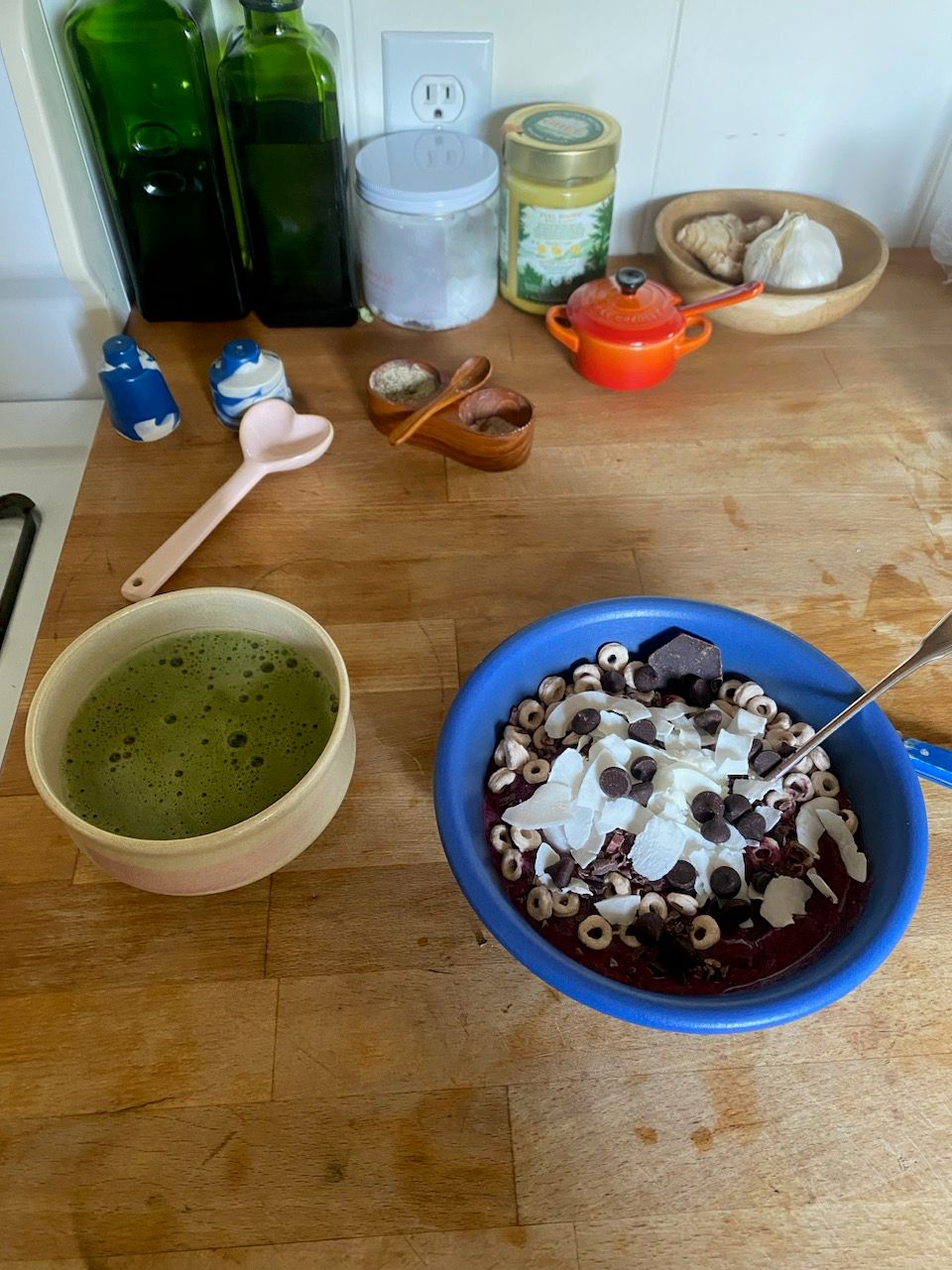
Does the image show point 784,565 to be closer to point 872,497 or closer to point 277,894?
point 872,497

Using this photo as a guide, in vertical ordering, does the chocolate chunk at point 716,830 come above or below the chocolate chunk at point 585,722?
below

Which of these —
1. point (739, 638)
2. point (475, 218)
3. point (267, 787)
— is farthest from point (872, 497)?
point (267, 787)

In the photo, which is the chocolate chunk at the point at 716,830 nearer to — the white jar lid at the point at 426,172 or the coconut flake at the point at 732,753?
the coconut flake at the point at 732,753

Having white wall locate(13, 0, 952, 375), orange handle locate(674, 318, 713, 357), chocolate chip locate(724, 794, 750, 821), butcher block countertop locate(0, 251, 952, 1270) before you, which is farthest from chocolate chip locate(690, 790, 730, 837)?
white wall locate(13, 0, 952, 375)

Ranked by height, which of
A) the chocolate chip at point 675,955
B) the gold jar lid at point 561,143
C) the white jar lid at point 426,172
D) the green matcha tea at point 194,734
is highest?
the gold jar lid at point 561,143

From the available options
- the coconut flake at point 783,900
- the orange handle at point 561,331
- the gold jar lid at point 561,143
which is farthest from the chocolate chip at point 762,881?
the gold jar lid at point 561,143

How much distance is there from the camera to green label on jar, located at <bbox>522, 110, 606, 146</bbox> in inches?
32.7

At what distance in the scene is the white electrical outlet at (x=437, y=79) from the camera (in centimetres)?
84

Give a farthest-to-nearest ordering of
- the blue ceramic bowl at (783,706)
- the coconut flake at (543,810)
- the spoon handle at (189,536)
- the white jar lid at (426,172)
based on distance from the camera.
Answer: the white jar lid at (426,172)
the spoon handle at (189,536)
the coconut flake at (543,810)
the blue ceramic bowl at (783,706)

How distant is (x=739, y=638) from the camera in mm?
604

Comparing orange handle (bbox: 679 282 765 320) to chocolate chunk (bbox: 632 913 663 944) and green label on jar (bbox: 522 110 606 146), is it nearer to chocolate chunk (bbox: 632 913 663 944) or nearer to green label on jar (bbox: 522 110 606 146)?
green label on jar (bbox: 522 110 606 146)

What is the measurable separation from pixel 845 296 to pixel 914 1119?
0.69m

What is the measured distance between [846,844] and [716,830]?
3.1 inches

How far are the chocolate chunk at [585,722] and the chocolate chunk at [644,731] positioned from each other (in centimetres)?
2
